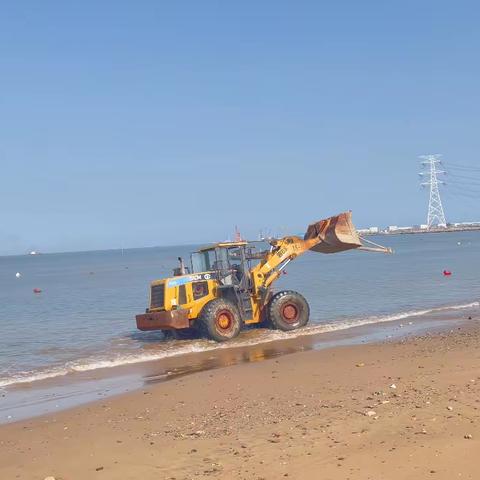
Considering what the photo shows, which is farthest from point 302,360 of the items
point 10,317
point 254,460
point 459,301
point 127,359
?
point 10,317

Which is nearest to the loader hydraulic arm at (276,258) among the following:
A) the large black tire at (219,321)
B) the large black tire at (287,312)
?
the large black tire at (287,312)

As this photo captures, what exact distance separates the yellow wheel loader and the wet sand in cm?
638

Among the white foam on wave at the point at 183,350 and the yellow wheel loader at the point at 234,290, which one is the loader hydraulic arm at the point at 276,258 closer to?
the yellow wheel loader at the point at 234,290

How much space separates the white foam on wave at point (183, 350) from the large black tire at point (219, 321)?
23 cm

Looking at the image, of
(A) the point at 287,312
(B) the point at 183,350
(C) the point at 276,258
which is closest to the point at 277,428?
(B) the point at 183,350

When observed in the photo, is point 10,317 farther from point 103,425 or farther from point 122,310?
point 103,425

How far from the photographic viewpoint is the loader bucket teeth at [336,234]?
66.2ft

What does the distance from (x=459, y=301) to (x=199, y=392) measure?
1803 cm

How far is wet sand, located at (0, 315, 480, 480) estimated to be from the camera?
6930 millimetres

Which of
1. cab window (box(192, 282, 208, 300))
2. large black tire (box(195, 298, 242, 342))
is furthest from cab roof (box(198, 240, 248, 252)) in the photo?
large black tire (box(195, 298, 242, 342))

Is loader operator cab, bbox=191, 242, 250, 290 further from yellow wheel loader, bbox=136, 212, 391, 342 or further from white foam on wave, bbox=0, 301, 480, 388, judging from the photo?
white foam on wave, bbox=0, 301, 480, 388

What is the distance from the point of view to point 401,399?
9.04 metres

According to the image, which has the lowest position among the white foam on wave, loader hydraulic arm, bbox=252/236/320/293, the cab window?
the white foam on wave

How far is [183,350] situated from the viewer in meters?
18.0
